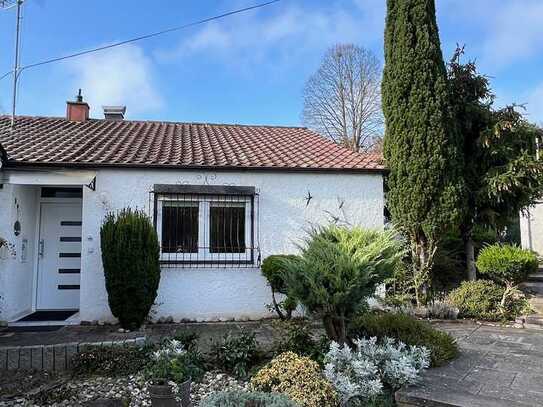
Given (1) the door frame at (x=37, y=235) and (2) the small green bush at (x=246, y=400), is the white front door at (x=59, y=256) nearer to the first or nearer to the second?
(1) the door frame at (x=37, y=235)

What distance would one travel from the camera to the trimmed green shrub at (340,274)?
17.3 ft

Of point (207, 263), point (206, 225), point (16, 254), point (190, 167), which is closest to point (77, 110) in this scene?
point (16, 254)

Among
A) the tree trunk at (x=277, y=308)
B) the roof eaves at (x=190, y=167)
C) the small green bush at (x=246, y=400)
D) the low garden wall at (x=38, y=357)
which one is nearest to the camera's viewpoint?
the small green bush at (x=246, y=400)

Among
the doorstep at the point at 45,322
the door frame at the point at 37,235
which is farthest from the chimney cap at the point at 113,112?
the doorstep at the point at 45,322

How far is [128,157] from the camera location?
962 centimetres

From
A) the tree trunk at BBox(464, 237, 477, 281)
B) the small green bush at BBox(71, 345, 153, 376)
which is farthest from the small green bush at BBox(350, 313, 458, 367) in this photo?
the tree trunk at BBox(464, 237, 477, 281)

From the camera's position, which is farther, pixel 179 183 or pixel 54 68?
pixel 54 68

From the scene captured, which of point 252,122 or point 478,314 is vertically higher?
point 252,122

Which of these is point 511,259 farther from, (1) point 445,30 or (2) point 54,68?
(2) point 54,68

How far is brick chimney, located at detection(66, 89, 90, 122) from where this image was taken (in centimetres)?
1358

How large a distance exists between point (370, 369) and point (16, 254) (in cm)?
798

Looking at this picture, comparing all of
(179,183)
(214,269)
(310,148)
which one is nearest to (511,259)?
(310,148)

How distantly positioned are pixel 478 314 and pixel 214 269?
6.02 meters

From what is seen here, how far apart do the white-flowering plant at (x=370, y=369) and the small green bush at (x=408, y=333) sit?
115cm
